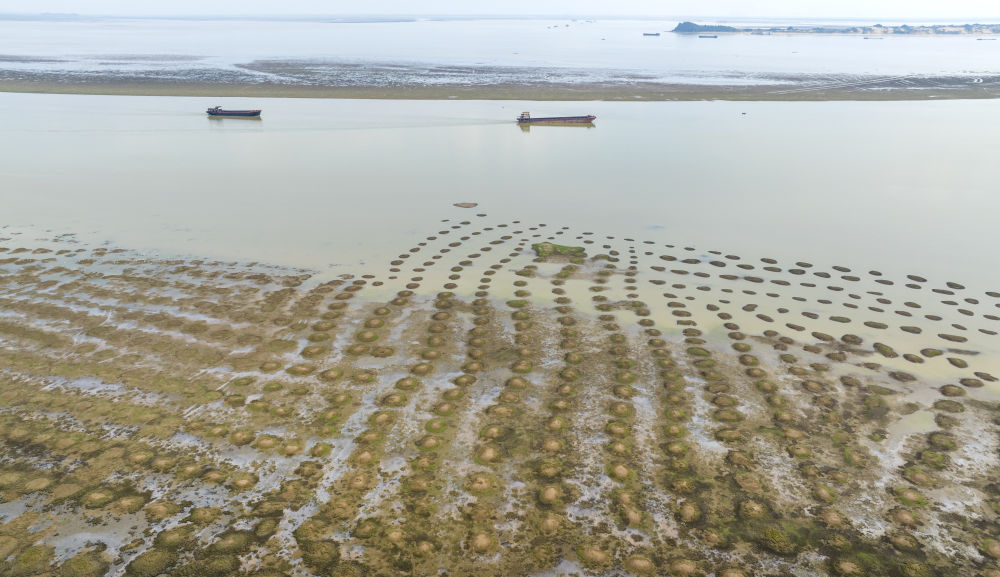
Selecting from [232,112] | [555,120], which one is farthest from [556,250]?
[232,112]

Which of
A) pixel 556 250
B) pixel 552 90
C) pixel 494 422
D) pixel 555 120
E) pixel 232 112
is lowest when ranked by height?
pixel 494 422

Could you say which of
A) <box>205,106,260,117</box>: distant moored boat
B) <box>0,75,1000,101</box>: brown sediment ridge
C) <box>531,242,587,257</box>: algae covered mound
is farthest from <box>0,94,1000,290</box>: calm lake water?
<box>0,75,1000,101</box>: brown sediment ridge

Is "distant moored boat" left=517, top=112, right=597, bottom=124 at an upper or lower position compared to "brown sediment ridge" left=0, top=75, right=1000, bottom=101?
lower

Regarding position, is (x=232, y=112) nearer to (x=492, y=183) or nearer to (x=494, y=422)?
(x=492, y=183)

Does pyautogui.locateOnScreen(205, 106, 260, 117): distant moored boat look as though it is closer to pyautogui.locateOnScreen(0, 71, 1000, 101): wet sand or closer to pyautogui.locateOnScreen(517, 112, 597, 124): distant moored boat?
pyautogui.locateOnScreen(0, 71, 1000, 101): wet sand

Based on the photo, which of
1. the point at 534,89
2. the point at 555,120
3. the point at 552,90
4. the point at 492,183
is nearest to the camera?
the point at 492,183

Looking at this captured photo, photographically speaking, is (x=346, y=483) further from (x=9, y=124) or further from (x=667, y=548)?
(x=9, y=124)
